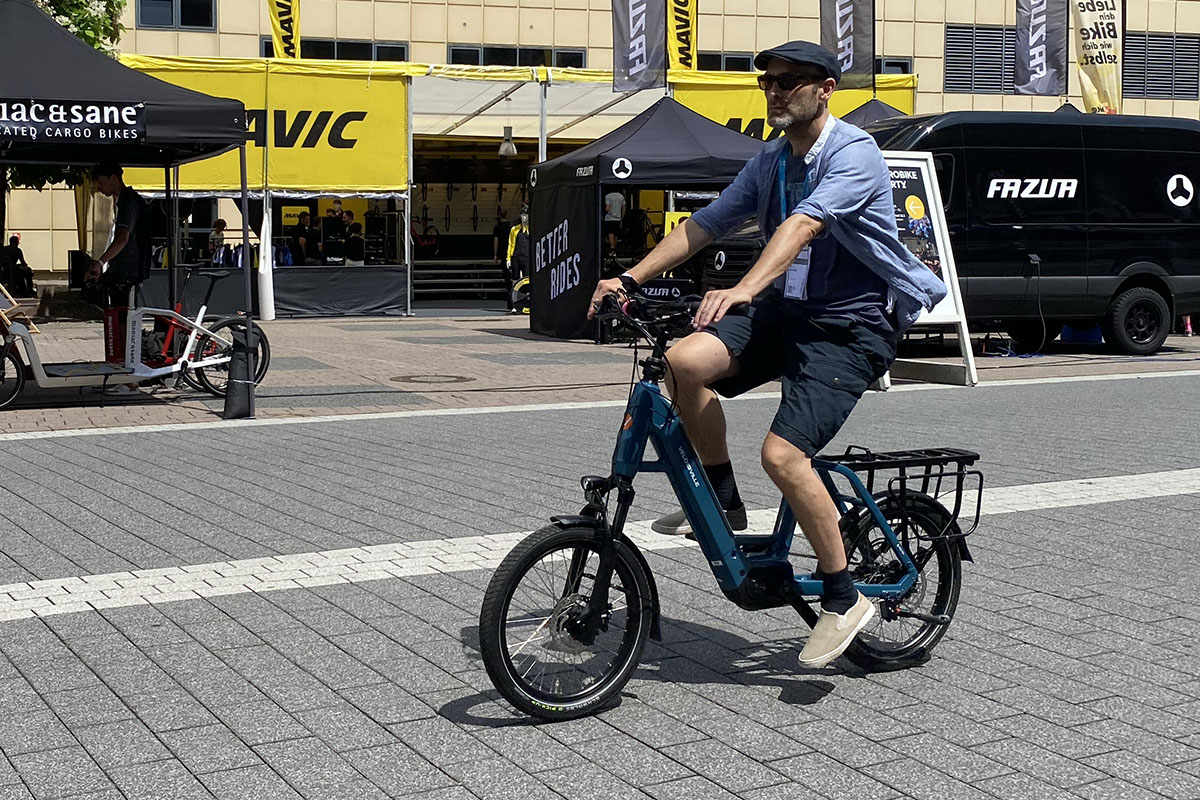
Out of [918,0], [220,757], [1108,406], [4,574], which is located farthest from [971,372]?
[918,0]

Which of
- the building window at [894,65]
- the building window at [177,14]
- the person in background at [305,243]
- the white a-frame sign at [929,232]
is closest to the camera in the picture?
the white a-frame sign at [929,232]

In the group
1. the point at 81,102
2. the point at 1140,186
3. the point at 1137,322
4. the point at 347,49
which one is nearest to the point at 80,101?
the point at 81,102

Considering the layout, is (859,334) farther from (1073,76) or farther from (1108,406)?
(1073,76)

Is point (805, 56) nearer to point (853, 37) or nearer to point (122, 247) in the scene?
point (122, 247)

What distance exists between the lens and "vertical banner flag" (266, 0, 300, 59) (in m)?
27.0

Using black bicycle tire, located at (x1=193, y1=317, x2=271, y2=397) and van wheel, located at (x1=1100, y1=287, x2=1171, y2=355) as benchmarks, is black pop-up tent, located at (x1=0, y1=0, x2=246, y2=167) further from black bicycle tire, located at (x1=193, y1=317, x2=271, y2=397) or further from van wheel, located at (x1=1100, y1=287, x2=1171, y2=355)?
van wheel, located at (x1=1100, y1=287, x2=1171, y2=355)

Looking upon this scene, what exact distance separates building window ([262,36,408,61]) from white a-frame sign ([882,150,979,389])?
26074 mm

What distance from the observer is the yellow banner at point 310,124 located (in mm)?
24328

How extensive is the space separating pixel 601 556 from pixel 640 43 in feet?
63.8

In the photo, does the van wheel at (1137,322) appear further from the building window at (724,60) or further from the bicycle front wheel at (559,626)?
the building window at (724,60)

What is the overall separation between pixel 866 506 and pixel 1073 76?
41.2 m

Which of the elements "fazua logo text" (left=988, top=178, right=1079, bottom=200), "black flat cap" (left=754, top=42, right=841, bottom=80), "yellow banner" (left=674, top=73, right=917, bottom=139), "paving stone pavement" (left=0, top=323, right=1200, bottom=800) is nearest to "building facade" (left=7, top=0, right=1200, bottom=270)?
"yellow banner" (left=674, top=73, right=917, bottom=139)

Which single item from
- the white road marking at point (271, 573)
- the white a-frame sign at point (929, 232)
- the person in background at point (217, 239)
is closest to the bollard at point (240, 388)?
the white road marking at point (271, 573)

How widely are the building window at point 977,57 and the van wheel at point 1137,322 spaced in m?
25.9
